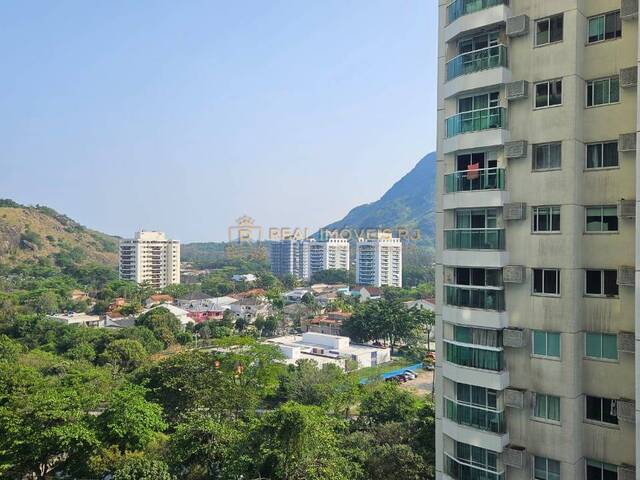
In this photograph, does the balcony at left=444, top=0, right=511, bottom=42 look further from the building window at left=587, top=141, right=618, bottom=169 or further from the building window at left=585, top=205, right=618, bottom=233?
the building window at left=585, top=205, right=618, bottom=233

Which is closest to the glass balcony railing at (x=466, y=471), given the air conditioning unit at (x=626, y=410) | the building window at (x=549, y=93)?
the air conditioning unit at (x=626, y=410)

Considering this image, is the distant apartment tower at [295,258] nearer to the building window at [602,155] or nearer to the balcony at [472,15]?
the balcony at [472,15]

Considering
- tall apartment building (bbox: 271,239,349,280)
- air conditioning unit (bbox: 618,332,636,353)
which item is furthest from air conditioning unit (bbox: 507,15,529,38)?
tall apartment building (bbox: 271,239,349,280)

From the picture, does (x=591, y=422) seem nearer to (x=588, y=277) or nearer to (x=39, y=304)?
(x=588, y=277)

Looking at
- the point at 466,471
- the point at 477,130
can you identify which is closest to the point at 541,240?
the point at 477,130

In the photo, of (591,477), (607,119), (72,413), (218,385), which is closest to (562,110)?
(607,119)
